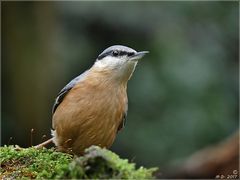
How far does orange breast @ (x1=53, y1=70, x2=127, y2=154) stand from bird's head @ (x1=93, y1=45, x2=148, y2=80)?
0.11 meters

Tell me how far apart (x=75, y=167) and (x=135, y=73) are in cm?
702

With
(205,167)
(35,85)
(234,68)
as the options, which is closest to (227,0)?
(234,68)

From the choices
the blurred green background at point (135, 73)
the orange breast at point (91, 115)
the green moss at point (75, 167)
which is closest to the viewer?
the green moss at point (75, 167)

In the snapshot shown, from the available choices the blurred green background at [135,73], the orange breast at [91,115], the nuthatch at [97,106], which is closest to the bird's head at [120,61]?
the nuthatch at [97,106]

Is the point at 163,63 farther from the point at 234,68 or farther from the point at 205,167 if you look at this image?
the point at 205,167

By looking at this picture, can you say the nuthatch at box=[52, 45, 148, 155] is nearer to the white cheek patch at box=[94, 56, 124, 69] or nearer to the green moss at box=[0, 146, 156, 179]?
the white cheek patch at box=[94, 56, 124, 69]

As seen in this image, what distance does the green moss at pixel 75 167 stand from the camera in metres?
3.10

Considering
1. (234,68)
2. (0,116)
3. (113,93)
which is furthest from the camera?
(234,68)

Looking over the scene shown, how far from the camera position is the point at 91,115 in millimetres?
5094

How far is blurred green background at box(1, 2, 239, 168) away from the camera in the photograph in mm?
9680

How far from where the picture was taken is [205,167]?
281 inches

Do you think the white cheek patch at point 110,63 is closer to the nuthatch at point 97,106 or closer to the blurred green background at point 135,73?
the nuthatch at point 97,106

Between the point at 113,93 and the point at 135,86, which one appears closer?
the point at 113,93

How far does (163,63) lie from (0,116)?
316 centimetres
